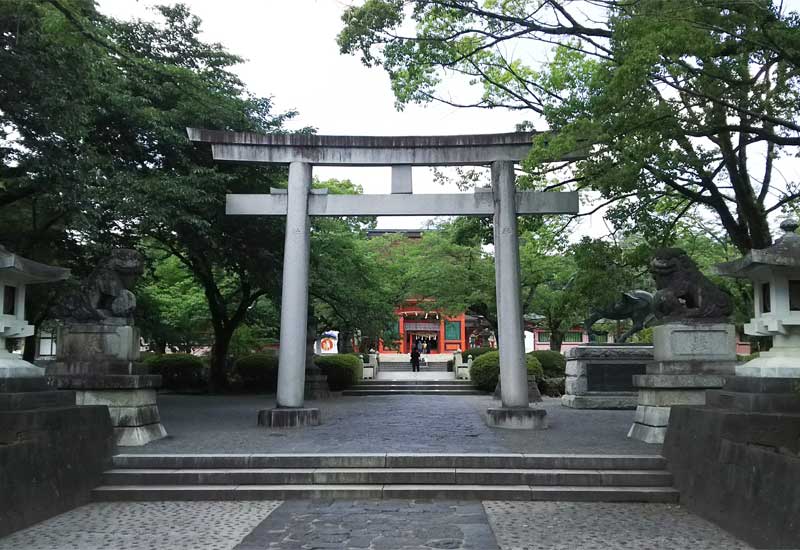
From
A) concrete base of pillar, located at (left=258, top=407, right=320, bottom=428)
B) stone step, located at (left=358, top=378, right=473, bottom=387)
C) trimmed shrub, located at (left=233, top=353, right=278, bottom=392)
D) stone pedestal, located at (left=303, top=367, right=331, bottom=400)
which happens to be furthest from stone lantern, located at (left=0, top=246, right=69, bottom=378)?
stone step, located at (left=358, top=378, right=473, bottom=387)

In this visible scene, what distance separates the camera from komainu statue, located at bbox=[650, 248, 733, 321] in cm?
945

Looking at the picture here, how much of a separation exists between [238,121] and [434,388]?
13.7 metres

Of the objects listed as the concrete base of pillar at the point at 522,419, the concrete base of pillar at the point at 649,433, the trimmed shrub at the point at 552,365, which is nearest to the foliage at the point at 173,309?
the concrete base of pillar at the point at 522,419

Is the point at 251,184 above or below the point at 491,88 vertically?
below

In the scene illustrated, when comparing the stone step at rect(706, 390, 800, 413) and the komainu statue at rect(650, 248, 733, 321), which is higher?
the komainu statue at rect(650, 248, 733, 321)

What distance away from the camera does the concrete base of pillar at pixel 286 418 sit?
11.4 metres

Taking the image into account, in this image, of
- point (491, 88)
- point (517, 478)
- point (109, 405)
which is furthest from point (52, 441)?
point (491, 88)

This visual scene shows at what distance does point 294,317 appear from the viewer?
11.6 metres

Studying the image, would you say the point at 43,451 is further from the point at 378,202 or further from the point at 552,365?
the point at 552,365

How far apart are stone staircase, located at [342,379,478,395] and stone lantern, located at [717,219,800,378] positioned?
622 inches

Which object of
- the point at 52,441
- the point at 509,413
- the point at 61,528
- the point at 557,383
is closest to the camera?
the point at 61,528

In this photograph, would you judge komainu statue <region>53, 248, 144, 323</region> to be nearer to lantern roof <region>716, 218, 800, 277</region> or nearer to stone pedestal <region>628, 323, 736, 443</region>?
stone pedestal <region>628, 323, 736, 443</region>

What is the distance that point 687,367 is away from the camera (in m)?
9.23

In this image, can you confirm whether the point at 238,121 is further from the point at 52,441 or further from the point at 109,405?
the point at 52,441
